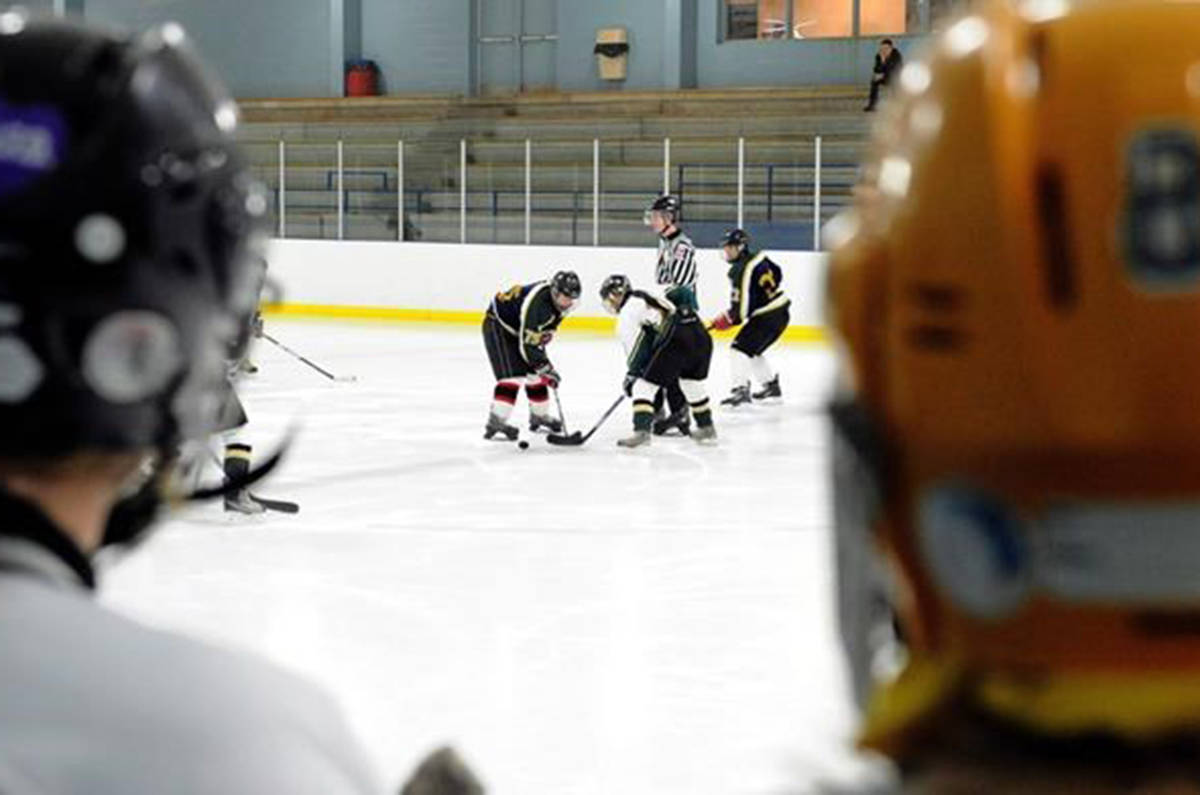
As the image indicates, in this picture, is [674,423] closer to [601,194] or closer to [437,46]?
[601,194]

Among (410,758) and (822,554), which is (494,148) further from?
(410,758)

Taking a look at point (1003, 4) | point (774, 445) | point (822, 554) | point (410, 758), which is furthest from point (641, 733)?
point (774, 445)

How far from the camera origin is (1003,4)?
24.2 inches

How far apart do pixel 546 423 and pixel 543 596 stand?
13.3ft

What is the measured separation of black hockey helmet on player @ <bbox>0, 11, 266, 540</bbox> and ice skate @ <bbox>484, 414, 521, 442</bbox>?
826 centimetres

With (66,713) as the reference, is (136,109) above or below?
above

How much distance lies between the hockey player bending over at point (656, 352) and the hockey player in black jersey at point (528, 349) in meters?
0.30

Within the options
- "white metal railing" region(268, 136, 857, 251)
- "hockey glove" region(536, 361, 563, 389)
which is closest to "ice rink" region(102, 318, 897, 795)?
"hockey glove" region(536, 361, 563, 389)

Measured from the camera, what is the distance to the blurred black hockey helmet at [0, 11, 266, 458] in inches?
37.3

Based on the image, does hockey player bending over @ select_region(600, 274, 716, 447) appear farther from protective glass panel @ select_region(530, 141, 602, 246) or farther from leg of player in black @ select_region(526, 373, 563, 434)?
protective glass panel @ select_region(530, 141, 602, 246)

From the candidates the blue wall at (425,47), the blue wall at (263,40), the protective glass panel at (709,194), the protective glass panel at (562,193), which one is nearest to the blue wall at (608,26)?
the blue wall at (425,47)

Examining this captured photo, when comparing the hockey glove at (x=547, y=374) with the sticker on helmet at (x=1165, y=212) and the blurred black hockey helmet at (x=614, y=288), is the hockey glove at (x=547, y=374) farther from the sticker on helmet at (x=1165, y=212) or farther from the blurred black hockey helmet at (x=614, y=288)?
the sticker on helmet at (x=1165, y=212)

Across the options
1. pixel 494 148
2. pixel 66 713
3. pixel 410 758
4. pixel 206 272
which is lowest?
pixel 410 758

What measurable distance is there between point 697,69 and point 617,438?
12952 mm
